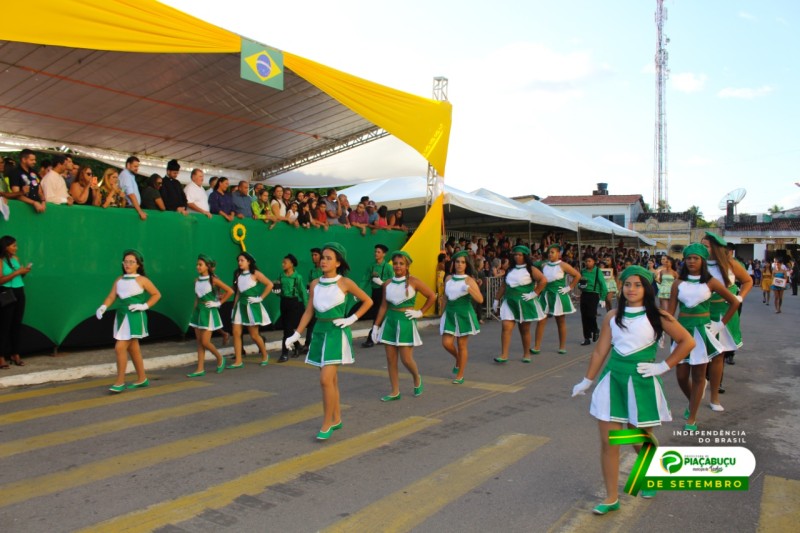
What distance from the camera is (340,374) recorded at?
873 centimetres

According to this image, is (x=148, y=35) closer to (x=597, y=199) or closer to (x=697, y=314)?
(x=697, y=314)

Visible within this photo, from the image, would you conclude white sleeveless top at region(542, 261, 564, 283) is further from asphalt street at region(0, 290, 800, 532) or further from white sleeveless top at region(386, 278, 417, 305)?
white sleeveless top at region(386, 278, 417, 305)

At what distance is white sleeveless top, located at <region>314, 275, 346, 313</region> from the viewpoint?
5.82 meters

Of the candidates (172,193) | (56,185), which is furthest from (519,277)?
(56,185)

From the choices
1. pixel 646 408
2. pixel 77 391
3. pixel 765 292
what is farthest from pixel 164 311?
pixel 765 292

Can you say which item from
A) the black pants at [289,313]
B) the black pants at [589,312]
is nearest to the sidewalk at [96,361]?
the black pants at [289,313]

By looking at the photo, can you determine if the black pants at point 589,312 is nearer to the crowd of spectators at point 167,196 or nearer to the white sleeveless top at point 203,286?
the crowd of spectators at point 167,196

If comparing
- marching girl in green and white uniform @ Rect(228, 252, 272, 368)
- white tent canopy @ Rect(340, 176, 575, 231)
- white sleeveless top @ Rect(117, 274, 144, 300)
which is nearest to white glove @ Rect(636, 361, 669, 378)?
white sleeveless top @ Rect(117, 274, 144, 300)

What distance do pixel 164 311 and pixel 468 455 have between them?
7.19 m

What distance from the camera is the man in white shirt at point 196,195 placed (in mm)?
10898

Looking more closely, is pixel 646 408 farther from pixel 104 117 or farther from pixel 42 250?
pixel 104 117

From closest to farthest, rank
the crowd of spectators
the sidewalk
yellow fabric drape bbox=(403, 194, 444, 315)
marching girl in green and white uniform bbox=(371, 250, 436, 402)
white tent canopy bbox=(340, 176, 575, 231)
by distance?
marching girl in green and white uniform bbox=(371, 250, 436, 402), the sidewalk, the crowd of spectators, yellow fabric drape bbox=(403, 194, 444, 315), white tent canopy bbox=(340, 176, 575, 231)

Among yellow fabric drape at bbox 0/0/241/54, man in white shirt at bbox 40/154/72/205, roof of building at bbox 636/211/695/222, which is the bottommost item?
man in white shirt at bbox 40/154/72/205

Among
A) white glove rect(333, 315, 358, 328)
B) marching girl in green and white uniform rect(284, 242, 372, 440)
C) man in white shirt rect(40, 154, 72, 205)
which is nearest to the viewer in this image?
marching girl in green and white uniform rect(284, 242, 372, 440)
